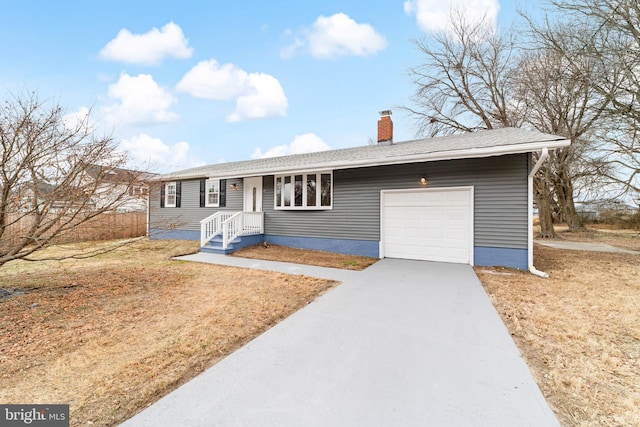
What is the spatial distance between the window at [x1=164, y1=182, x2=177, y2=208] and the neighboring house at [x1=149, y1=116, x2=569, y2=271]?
7.47 feet

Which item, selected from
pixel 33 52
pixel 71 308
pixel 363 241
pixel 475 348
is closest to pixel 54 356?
pixel 71 308

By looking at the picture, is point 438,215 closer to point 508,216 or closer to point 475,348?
point 508,216

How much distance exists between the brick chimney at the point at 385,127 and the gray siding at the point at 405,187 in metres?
2.96

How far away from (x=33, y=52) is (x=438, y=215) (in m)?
11.8

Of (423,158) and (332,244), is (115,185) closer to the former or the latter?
(332,244)

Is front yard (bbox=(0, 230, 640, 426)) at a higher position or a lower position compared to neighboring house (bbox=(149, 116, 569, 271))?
lower

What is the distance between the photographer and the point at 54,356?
8.95 ft

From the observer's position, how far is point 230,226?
9594mm

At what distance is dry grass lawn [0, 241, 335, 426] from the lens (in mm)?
2201

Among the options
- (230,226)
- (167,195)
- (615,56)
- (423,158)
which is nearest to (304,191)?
(230,226)

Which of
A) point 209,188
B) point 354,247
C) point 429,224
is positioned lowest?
point 354,247

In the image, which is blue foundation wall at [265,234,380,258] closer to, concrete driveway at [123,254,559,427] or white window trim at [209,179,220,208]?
white window trim at [209,179,220,208]

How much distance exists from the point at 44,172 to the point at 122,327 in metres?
3.01

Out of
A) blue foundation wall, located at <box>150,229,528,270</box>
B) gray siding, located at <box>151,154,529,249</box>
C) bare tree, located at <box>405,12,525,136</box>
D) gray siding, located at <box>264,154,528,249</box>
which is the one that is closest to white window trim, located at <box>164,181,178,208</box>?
blue foundation wall, located at <box>150,229,528,270</box>
